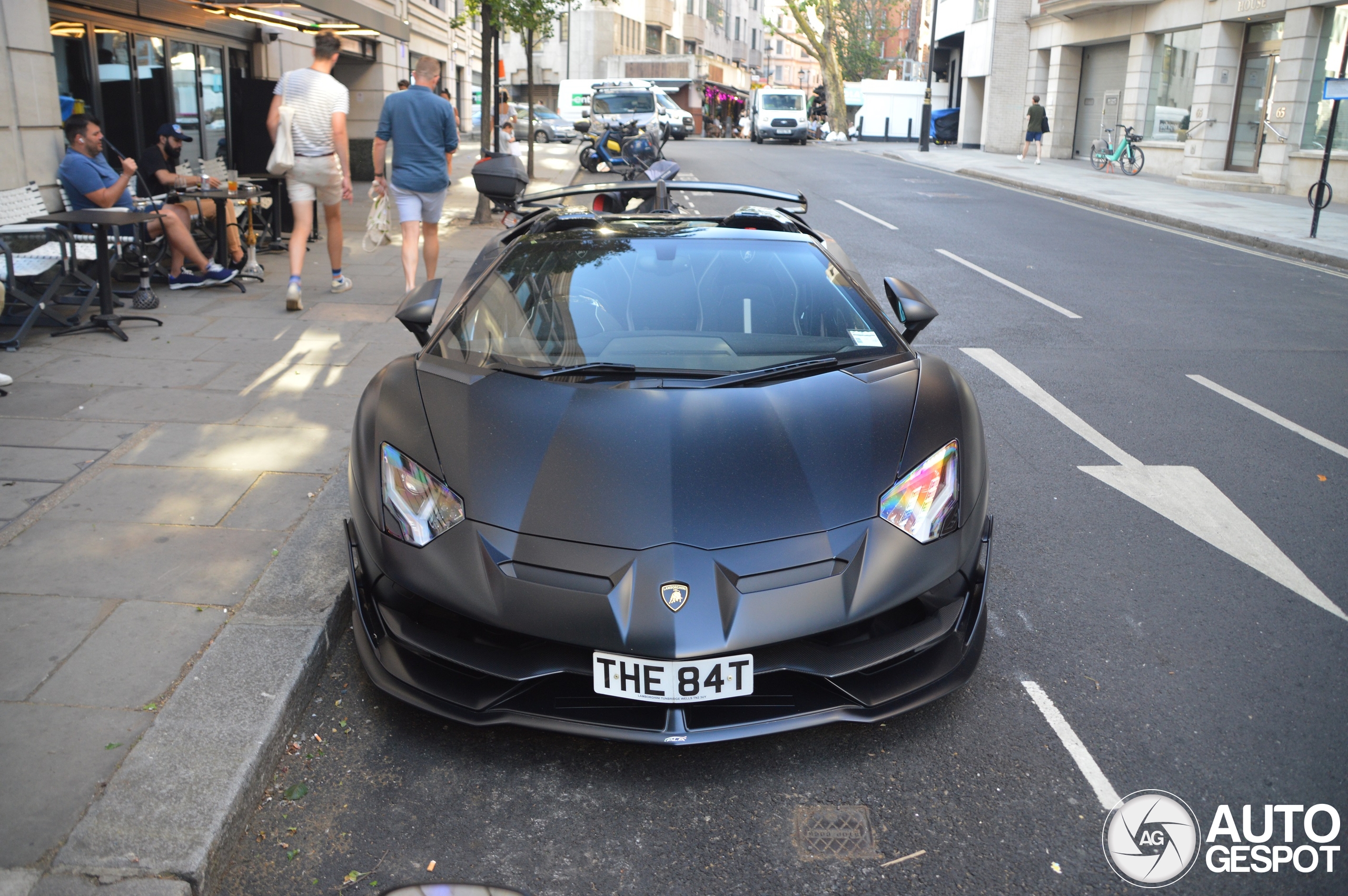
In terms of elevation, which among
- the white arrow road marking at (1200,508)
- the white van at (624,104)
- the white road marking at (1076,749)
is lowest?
the white road marking at (1076,749)

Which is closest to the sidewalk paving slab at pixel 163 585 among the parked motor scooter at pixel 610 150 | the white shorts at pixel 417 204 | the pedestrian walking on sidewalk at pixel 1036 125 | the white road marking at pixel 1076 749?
the white shorts at pixel 417 204

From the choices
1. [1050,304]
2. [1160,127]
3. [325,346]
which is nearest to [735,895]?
[325,346]

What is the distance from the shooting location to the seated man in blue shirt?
25.9 feet

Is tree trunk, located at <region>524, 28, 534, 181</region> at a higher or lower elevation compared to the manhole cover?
higher

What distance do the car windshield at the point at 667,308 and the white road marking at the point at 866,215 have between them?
11.3 m

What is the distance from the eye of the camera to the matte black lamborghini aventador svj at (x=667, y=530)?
2625 mm

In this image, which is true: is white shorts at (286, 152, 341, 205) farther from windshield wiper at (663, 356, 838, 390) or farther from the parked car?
the parked car

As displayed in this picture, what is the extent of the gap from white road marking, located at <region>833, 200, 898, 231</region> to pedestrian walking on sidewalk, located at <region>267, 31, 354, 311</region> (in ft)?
28.3

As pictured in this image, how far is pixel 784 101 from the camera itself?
46562 millimetres

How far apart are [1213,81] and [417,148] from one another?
73.7ft

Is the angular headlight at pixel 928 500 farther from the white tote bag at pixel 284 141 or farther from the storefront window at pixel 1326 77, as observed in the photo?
the storefront window at pixel 1326 77

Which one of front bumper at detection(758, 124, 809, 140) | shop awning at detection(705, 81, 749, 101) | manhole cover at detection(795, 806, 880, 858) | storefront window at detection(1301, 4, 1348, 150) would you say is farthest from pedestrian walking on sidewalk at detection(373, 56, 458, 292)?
shop awning at detection(705, 81, 749, 101)

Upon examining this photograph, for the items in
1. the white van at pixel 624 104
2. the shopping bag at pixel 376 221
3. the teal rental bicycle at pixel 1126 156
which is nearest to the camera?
the shopping bag at pixel 376 221

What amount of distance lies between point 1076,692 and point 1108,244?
1232 cm
